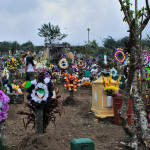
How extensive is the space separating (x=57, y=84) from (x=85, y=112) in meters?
8.01

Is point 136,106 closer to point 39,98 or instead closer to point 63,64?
point 39,98

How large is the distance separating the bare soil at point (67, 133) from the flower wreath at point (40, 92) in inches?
19.3

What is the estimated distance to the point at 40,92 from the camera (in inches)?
142

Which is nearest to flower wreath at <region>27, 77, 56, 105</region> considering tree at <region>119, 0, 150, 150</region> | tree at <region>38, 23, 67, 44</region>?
tree at <region>119, 0, 150, 150</region>

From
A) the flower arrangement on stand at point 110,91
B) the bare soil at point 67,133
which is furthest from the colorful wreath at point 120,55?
the flower arrangement on stand at point 110,91

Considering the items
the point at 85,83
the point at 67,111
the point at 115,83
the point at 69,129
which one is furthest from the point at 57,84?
the point at 69,129

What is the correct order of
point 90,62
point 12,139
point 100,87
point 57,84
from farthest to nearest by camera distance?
point 90,62
point 57,84
point 100,87
point 12,139

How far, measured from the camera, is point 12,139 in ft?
13.7

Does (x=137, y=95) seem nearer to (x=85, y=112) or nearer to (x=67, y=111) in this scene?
(x=85, y=112)

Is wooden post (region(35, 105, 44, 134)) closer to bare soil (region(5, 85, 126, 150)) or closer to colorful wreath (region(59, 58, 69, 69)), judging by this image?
bare soil (region(5, 85, 126, 150))

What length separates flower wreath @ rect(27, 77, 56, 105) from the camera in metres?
3.54

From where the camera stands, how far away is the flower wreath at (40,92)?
11.6 feet

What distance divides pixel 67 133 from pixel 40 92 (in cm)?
146

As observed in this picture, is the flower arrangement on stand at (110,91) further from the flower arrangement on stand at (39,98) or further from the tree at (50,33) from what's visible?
the tree at (50,33)
